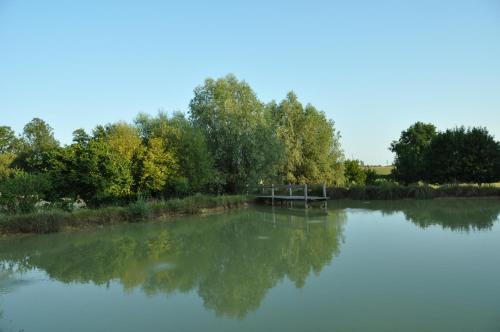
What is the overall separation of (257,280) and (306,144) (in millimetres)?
25863

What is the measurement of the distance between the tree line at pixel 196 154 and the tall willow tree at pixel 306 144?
0.09m

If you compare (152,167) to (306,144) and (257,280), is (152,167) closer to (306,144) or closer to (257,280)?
(257,280)

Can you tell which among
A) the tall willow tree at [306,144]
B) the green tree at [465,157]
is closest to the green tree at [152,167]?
the tall willow tree at [306,144]

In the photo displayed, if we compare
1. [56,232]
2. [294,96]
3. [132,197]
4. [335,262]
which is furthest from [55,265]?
[294,96]

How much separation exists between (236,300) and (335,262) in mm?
3350

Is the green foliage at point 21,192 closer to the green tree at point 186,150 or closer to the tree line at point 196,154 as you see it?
the tree line at point 196,154

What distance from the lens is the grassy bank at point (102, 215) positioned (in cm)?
1455

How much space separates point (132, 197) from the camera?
20.6m

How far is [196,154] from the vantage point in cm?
2359

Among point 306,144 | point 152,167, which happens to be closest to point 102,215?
point 152,167

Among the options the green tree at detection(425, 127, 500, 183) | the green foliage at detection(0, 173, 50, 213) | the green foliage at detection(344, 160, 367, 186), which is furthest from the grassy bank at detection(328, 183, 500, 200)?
the green foliage at detection(0, 173, 50, 213)

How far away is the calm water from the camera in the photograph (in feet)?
19.0

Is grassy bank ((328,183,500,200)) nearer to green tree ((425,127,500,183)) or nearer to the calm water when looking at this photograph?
green tree ((425,127,500,183))

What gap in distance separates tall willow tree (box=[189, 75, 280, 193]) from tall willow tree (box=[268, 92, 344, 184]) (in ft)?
12.5
